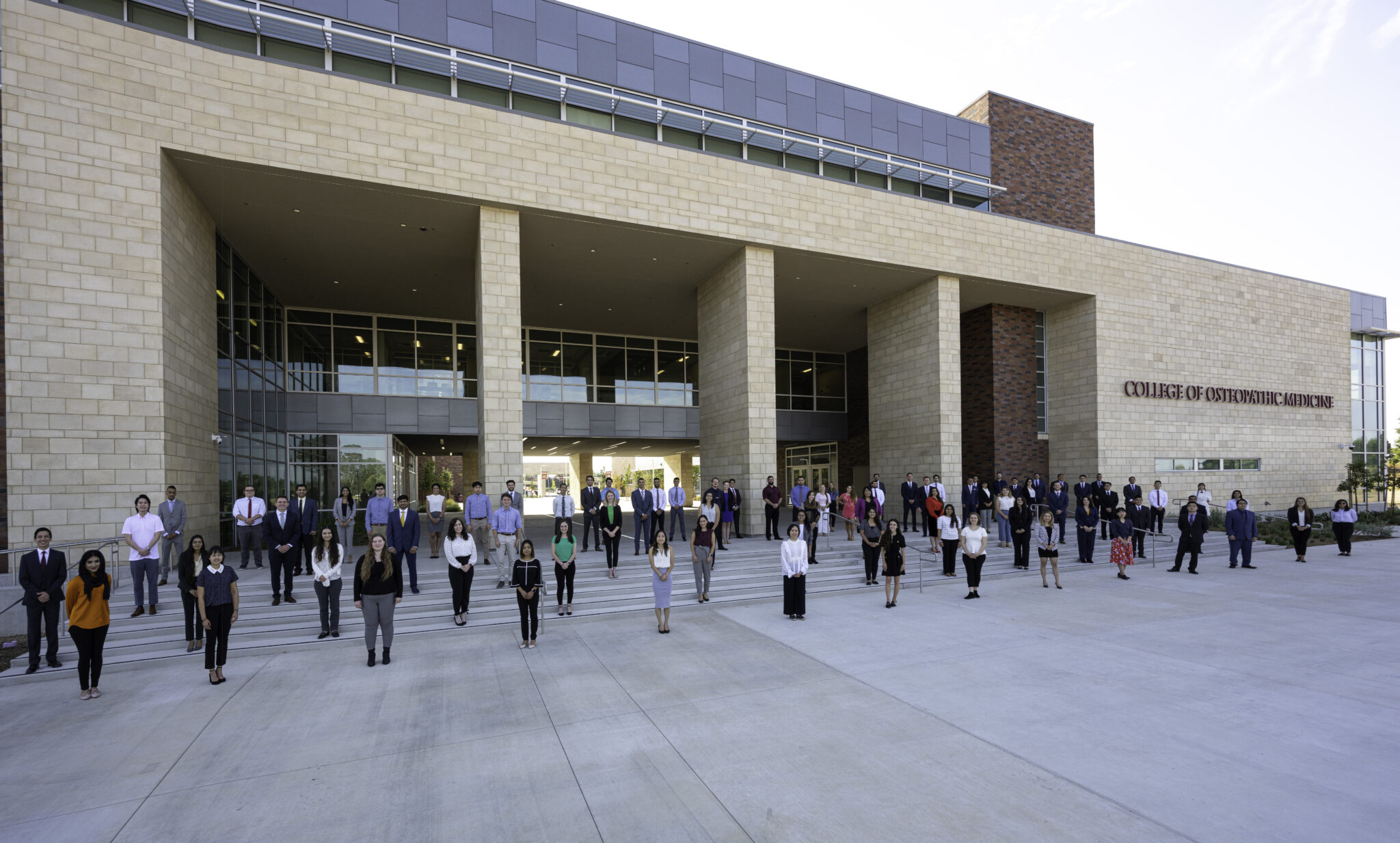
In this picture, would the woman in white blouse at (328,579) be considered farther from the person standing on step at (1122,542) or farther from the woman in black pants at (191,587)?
the person standing on step at (1122,542)

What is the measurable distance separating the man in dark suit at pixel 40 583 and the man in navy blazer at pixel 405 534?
4114 mm

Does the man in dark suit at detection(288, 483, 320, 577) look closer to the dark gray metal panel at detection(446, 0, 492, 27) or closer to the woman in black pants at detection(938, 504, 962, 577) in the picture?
the woman in black pants at detection(938, 504, 962, 577)

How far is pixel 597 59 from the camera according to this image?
1892 cm

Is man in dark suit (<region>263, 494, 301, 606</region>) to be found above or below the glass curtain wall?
below

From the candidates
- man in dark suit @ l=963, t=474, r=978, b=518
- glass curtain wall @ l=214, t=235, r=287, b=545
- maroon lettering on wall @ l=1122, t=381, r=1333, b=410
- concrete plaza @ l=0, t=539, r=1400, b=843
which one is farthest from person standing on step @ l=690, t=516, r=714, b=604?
maroon lettering on wall @ l=1122, t=381, r=1333, b=410

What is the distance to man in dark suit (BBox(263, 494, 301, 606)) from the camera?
1057cm

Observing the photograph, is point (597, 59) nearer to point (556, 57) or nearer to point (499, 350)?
point (556, 57)

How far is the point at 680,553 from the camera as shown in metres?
15.3

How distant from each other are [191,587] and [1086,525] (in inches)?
670

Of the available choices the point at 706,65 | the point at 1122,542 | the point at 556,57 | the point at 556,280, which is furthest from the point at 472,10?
the point at 1122,542

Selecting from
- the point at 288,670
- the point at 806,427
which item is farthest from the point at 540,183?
the point at 806,427

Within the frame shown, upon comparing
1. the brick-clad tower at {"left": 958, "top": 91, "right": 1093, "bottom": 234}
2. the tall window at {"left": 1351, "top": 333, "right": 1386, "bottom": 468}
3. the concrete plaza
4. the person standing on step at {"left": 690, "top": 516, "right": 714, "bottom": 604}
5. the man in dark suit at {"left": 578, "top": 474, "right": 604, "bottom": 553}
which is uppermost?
the brick-clad tower at {"left": 958, "top": 91, "right": 1093, "bottom": 234}

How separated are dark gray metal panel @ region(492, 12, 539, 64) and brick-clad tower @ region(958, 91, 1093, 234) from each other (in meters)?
16.8

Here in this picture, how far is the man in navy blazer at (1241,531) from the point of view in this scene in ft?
48.4
